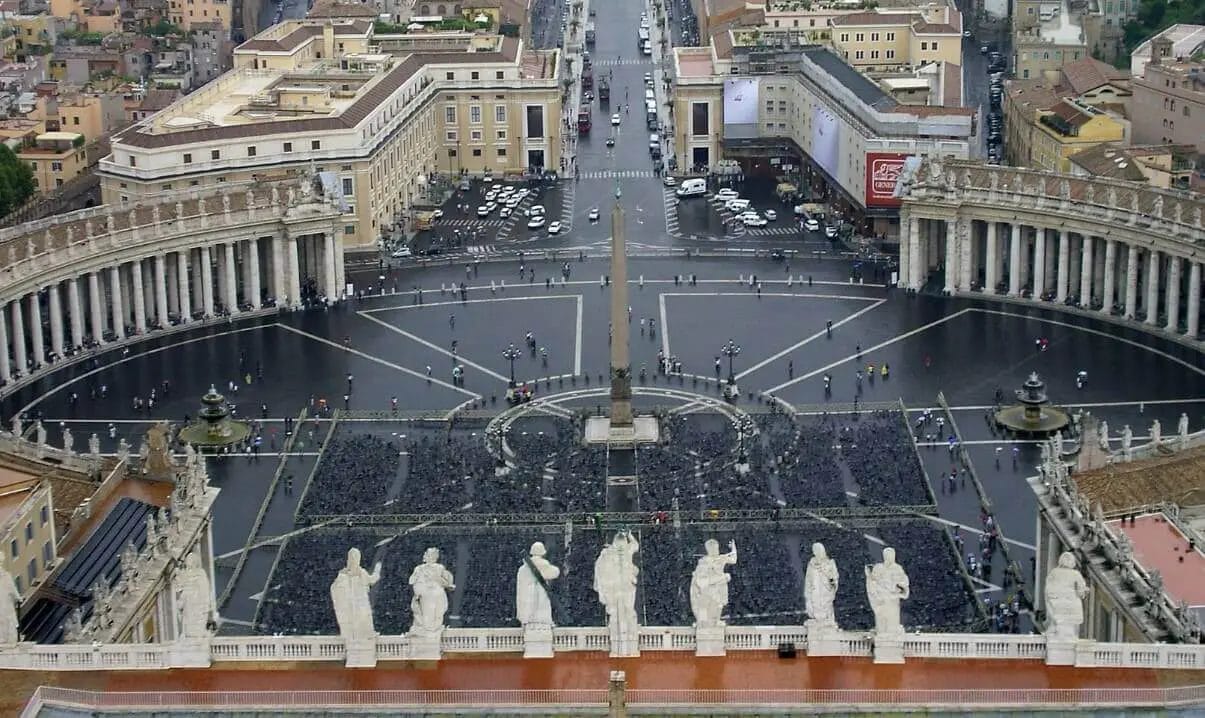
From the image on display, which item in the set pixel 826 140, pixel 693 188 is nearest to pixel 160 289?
pixel 693 188

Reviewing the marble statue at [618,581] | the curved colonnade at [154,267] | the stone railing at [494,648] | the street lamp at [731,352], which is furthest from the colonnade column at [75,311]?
the marble statue at [618,581]

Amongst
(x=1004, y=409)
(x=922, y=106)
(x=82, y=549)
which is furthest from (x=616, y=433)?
(x=922, y=106)

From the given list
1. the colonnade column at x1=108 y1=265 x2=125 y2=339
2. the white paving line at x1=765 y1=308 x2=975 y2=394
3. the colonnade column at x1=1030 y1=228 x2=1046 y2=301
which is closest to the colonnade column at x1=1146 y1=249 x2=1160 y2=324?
the colonnade column at x1=1030 y1=228 x2=1046 y2=301

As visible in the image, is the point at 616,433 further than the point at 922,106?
No

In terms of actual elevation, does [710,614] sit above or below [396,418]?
above

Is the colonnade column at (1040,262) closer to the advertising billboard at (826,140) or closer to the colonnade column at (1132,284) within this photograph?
the colonnade column at (1132,284)

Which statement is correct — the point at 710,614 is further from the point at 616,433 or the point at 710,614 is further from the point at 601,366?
the point at 601,366

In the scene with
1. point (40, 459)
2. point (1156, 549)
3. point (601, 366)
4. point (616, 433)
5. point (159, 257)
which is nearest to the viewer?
point (1156, 549)

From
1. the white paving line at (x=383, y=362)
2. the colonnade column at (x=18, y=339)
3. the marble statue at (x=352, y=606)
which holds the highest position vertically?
the marble statue at (x=352, y=606)
